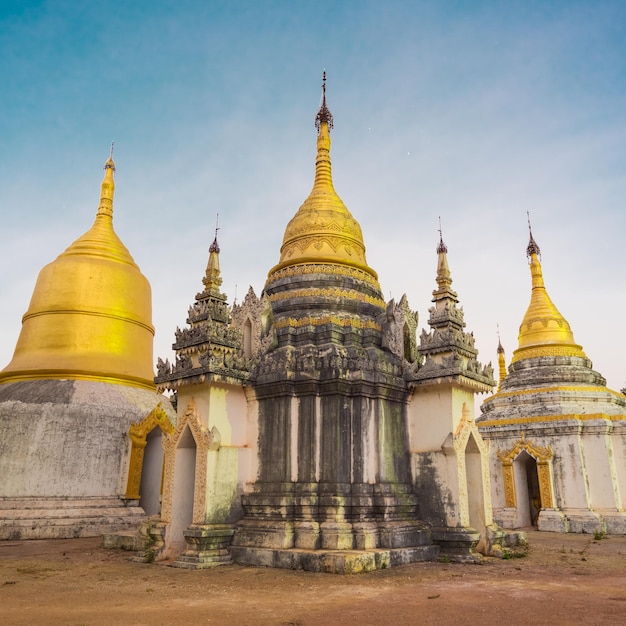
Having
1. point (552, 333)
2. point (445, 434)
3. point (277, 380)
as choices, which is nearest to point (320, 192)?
point (277, 380)

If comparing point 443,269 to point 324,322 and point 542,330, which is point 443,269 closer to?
point 324,322

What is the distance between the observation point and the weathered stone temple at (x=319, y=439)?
35.7 ft

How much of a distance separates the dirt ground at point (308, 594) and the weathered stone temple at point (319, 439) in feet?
2.47

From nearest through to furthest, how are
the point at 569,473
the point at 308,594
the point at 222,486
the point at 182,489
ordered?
the point at 308,594, the point at 222,486, the point at 182,489, the point at 569,473

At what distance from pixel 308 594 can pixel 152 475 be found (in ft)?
40.5

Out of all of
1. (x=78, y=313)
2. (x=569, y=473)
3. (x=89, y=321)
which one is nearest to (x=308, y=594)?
(x=89, y=321)

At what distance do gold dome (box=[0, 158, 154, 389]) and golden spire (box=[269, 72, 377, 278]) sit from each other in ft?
24.1

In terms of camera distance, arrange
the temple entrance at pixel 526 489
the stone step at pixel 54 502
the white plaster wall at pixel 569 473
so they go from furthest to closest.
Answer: the temple entrance at pixel 526 489 → the white plaster wall at pixel 569 473 → the stone step at pixel 54 502

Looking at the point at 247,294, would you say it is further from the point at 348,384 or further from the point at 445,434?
the point at 445,434

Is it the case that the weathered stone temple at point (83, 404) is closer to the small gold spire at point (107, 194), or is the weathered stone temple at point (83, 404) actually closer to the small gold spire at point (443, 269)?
the small gold spire at point (107, 194)

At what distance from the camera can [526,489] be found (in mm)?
22344

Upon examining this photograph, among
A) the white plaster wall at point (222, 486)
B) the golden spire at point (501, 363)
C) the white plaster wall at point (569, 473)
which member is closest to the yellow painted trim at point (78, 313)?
the white plaster wall at point (222, 486)

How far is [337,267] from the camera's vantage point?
1473cm

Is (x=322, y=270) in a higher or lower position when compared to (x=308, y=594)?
higher
